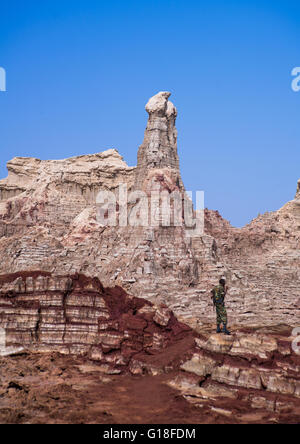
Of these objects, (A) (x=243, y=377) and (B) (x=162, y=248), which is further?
(B) (x=162, y=248)

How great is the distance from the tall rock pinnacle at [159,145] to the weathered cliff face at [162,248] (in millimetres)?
116

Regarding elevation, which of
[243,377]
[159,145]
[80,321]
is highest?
[159,145]

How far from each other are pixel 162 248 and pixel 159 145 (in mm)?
13195

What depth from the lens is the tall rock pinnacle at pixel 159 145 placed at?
5738 centimetres

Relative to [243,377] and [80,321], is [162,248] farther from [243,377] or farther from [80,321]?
[243,377]

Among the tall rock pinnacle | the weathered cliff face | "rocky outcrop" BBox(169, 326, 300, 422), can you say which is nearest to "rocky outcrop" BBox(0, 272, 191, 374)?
"rocky outcrop" BBox(169, 326, 300, 422)

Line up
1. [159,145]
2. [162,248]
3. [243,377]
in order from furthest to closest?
[159,145] → [162,248] → [243,377]

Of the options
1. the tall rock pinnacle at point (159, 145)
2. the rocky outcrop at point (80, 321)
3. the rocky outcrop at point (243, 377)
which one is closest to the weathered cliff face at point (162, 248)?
the tall rock pinnacle at point (159, 145)

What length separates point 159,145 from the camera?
5809 centimetres

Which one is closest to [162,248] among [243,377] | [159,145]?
[159,145]

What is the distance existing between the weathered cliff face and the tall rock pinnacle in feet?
0.38

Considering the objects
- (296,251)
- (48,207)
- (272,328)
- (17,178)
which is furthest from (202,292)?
(17,178)

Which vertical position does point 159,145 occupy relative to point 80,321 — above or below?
above

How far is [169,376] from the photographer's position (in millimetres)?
20719
